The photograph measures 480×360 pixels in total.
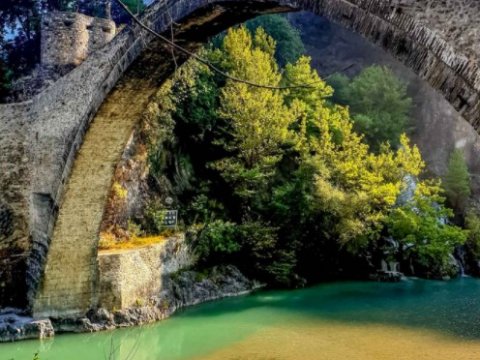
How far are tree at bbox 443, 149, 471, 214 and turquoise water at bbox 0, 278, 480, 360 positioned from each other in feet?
29.3

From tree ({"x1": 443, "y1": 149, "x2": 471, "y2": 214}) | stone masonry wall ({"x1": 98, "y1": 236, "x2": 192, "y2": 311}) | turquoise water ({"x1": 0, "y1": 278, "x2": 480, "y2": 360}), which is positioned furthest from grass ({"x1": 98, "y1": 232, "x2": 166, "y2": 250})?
tree ({"x1": 443, "y1": 149, "x2": 471, "y2": 214})

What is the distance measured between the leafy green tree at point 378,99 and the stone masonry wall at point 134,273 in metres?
13.4

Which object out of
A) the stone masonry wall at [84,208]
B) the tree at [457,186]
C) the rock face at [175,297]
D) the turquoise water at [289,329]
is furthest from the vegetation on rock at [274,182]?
the tree at [457,186]

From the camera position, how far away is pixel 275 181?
1727cm

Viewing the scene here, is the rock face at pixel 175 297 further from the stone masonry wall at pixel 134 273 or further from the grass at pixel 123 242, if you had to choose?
the grass at pixel 123 242

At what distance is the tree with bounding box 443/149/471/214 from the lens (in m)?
22.8

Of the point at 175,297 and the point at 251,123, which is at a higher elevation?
the point at 251,123

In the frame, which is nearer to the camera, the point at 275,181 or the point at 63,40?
the point at 63,40

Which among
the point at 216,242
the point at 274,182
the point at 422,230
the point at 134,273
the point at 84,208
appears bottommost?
the point at 134,273

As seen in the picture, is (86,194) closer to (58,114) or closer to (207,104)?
(58,114)

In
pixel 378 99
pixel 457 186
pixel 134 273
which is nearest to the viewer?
pixel 134 273

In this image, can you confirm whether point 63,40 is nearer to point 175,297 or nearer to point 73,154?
point 73,154

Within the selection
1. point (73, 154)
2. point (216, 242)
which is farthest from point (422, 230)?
point (73, 154)

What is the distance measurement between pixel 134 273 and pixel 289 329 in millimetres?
3386
